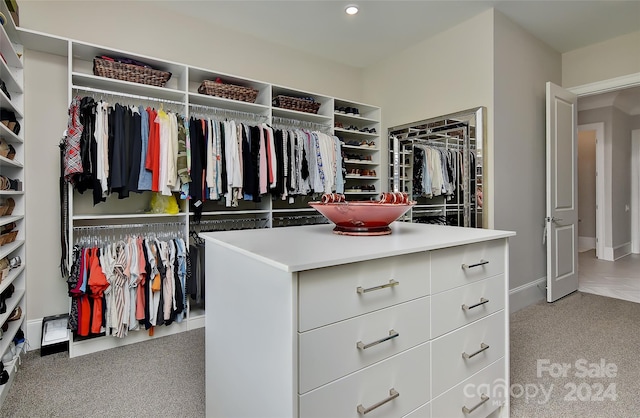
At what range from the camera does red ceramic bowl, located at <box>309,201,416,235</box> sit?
143cm

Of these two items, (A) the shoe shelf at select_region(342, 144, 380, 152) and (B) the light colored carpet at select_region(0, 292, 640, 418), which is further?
(A) the shoe shelf at select_region(342, 144, 380, 152)

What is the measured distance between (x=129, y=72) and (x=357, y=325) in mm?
2569

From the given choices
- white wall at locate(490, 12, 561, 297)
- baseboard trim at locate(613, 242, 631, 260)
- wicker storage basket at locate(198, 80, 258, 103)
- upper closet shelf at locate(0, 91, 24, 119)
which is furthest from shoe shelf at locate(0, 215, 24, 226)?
baseboard trim at locate(613, 242, 631, 260)

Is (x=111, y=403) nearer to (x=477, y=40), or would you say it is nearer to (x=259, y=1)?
(x=259, y=1)

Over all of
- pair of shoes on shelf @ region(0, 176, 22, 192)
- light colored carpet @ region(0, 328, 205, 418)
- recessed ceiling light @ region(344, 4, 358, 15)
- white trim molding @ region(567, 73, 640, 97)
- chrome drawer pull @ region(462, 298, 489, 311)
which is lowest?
light colored carpet @ region(0, 328, 205, 418)

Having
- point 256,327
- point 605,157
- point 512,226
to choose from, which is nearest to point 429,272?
point 256,327

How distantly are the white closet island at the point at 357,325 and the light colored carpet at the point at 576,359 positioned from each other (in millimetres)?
451

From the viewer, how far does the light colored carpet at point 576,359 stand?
1725 mm

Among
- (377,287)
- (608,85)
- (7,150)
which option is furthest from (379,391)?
(608,85)

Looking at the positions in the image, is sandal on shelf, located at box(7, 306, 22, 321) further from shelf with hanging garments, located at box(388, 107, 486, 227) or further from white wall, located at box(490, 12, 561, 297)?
white wall, located at box(490, 12, 561, 297)

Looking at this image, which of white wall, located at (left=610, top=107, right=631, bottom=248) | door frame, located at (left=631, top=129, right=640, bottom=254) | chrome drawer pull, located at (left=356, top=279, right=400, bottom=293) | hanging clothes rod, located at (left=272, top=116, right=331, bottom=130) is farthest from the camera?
door frame, located at (left=631, top=129, right=640, bottom=254)

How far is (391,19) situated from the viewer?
124 inches

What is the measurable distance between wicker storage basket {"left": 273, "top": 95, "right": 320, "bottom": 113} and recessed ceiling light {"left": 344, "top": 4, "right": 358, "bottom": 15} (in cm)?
90

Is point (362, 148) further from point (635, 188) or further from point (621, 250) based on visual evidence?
point (635, 188)
